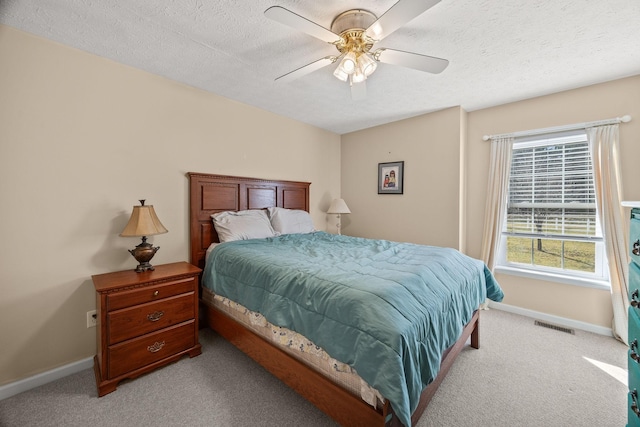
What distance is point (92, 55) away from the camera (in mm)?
2078

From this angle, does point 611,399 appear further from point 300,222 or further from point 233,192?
point 233,192

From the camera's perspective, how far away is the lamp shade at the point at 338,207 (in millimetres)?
3952

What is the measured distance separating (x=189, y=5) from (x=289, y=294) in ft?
6.25

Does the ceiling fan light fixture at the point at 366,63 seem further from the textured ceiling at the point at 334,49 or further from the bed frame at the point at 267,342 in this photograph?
the bed frame at the point at 267,342

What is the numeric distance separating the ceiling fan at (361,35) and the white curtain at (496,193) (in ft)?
6.29

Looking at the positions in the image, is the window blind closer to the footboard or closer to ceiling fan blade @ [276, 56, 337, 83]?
the footboard

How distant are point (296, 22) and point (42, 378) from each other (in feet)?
9.82

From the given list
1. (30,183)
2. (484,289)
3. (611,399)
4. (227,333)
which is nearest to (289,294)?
(227,333)

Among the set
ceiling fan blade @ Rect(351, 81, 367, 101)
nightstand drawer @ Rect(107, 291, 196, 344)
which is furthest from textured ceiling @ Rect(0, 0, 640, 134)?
nightstand drawer @ Rect(107, 291, 196, 344)

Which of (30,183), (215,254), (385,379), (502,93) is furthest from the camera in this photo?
(502,93)

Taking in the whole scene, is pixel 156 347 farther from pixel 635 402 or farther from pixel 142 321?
pixel 635 402

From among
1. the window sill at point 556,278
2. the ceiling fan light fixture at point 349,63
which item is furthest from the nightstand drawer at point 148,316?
the window sill at point 556,278

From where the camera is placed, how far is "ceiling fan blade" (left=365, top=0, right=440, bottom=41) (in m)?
1.25

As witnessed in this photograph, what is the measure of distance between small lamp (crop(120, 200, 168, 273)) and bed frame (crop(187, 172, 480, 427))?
540 millimetres
